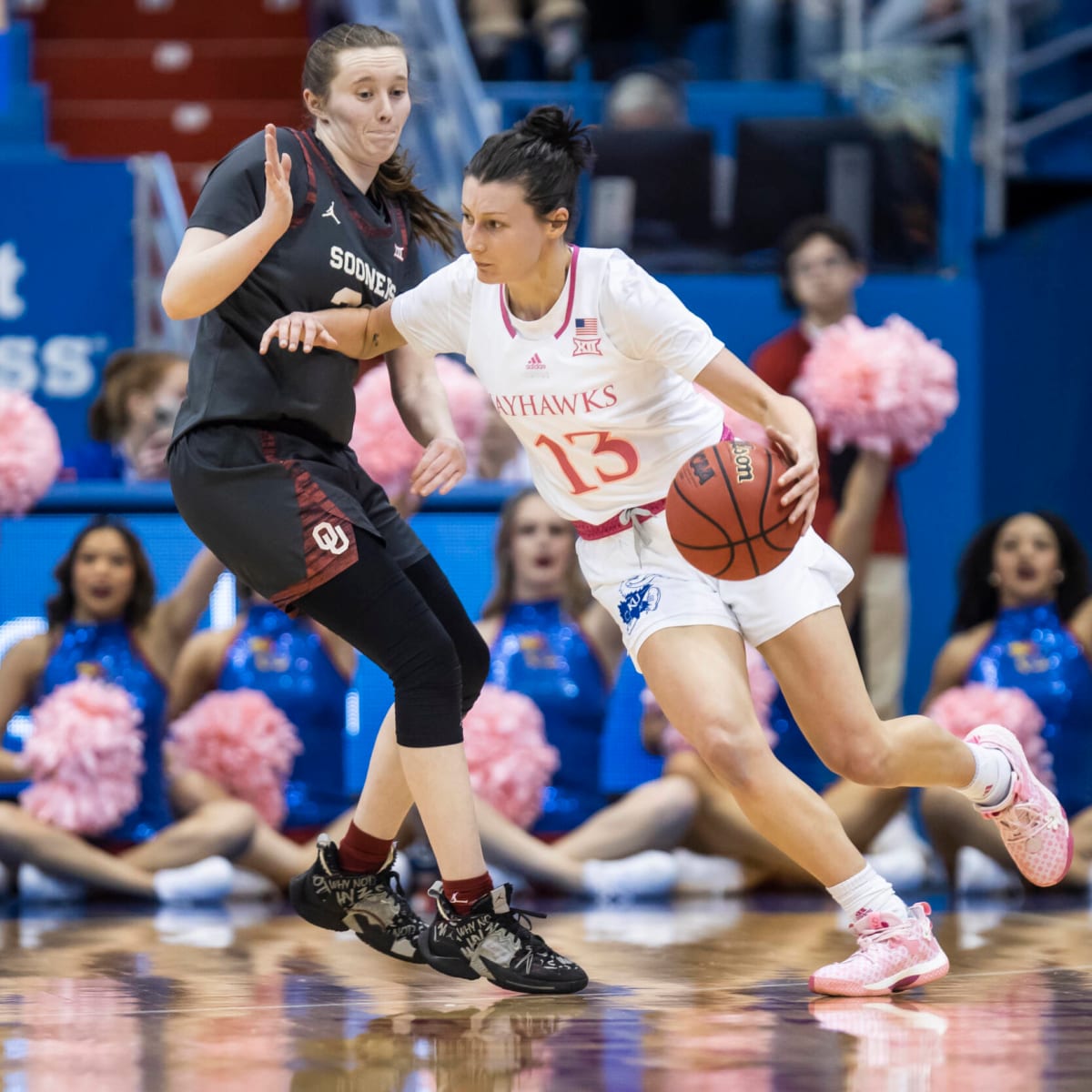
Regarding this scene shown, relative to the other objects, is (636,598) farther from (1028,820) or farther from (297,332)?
(1028,820)

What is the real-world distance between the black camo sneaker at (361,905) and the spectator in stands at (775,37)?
693cm

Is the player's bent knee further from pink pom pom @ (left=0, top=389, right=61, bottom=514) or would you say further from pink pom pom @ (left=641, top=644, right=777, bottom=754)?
pink pom pom @ (left=641, top=644, right=777, bottom=754)

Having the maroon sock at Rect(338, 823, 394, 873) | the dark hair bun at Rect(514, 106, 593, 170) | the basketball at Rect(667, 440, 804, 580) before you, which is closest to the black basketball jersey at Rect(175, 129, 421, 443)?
A: the dark hair bun at Rect(514, 106, 593, 170)

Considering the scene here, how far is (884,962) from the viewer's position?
3965 mm

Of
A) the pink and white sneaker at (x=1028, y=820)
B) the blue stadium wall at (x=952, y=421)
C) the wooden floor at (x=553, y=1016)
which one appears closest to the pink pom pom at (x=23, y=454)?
the wooden floor at (x=553, y=1016)

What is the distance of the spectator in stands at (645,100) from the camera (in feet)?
28.7

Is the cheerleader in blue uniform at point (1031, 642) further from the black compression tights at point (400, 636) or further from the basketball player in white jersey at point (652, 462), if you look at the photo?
the black compression tights at point (400, 636)

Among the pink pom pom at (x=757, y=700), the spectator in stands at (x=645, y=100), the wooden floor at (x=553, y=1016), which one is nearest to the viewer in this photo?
the wooden floor at (x=553, y=1016)

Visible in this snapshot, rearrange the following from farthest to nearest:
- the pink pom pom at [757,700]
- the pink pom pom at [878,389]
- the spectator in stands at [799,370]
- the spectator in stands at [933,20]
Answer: the spectator in stands at [933,20] < the spectator in stands at [799,370] < the pink pom pom at [878,389] < the pink pom pom at [757,700]

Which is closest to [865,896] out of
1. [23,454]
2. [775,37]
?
[23,454]

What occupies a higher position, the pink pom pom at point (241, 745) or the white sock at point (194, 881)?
the pink pom pom at point (241, 745)

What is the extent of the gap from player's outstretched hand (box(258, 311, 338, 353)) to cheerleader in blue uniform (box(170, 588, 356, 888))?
8.67 feet

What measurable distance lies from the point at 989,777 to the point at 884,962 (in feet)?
1.94

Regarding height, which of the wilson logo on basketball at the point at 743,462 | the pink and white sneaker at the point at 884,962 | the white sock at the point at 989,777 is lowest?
the pink and white sneaker at the point at 884,962
